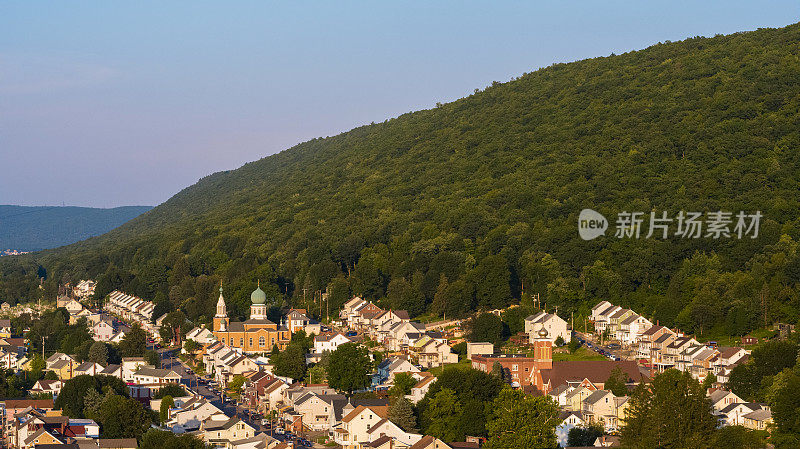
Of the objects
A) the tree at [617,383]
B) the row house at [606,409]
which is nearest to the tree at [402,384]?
the row house at [606,409]

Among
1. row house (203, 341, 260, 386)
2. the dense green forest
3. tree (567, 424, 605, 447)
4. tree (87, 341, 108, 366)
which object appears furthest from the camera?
the dense green forest

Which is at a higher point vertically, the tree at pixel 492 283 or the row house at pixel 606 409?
the tree at pixel 492 283

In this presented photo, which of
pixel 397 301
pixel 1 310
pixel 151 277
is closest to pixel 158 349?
pixel 397 301

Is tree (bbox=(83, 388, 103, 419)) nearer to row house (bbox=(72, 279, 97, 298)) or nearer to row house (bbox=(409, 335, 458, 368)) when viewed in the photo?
row house (bbox=(409, 335, 458, 368))

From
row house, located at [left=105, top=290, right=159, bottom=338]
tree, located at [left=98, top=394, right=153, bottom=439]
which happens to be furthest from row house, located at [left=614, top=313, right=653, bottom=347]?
row house, located at [left=105, top=290, right=159, bottom=338]

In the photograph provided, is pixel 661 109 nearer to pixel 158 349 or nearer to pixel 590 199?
pixel 590 199

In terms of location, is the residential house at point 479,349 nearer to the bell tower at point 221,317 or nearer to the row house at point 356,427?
the row house at point 356,427
